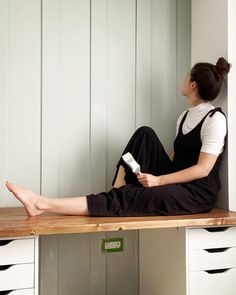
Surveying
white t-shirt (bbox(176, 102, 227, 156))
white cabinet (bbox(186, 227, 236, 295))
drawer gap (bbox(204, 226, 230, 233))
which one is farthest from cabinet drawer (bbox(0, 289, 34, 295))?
white t-shirt (bbox(176, 102, 227, 156))

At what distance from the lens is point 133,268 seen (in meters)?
1.80

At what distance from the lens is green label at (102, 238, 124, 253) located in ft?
5.74

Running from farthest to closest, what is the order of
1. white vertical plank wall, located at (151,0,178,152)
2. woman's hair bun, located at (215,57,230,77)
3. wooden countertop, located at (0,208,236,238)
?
white vertical plank wall, located at (151,0,178,152) < woman's hair bun, located at (215,57,230,77) < wooden countertop, located at (0,208,236,238)

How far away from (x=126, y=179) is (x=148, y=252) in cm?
39

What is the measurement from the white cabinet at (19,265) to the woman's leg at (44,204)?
150 mm

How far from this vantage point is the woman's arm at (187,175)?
145 centimetres

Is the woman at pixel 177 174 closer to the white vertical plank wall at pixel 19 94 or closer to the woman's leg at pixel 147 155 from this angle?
the woman's leg at pixel 147 155

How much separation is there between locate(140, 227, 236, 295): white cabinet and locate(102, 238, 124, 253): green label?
0.33 m

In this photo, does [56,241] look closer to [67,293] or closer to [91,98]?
[67,293]

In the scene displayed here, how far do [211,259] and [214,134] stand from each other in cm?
50

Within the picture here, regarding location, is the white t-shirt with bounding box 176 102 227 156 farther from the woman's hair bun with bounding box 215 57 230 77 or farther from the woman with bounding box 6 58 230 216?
the woman's hair bun with bounding box 215 57 230 77

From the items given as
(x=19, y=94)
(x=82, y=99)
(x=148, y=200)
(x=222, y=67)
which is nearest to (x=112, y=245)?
(x=148, y=200)

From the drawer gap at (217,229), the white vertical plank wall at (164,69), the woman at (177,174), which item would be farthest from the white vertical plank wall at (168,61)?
the drawer gap at (217,229)

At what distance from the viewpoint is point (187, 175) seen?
57.8 inches
